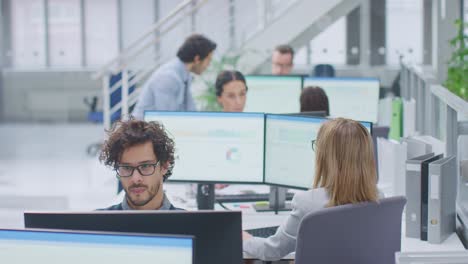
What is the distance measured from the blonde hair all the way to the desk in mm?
631

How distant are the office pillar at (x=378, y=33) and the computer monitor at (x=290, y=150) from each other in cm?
729

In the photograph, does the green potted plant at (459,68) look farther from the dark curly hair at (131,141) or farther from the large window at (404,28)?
the dark curly hair at (131,141)

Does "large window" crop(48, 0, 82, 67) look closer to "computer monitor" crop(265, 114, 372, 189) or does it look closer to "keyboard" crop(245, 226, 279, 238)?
"computer monitor" crop(265, 114, 372, 189)

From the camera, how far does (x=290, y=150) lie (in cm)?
384

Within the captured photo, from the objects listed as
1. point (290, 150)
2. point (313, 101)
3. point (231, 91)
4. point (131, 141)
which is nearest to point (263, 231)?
point (290, 150)

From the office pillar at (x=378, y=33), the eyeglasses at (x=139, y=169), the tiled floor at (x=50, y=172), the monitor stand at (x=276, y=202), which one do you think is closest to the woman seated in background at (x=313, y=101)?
the monitor stand at (x=276, y=202)

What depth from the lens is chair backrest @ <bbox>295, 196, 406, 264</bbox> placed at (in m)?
2.59

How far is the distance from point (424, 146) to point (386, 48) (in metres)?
8.59

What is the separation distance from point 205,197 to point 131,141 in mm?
1237

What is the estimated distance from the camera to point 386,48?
12242 mm

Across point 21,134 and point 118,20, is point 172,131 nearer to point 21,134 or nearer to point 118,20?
point 21,134

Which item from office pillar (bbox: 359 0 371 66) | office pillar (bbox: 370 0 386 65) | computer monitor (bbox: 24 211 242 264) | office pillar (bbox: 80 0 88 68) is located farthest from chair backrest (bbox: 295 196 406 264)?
office pillar (bbox: 80 0 88 68)

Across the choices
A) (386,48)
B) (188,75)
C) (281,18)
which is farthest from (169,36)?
(188,75)

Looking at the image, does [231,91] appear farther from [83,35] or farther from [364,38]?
[83,35]
